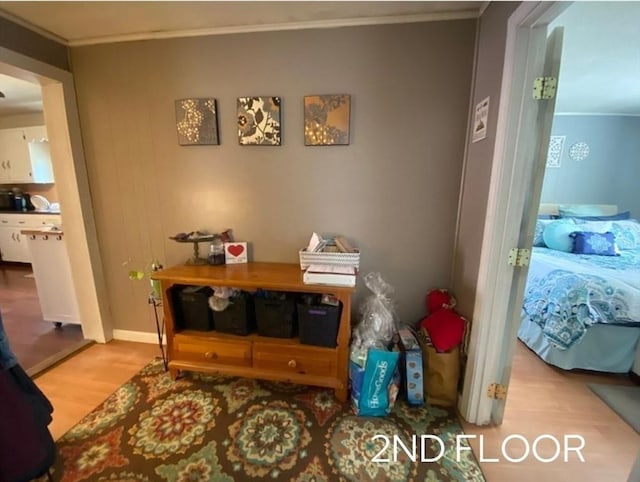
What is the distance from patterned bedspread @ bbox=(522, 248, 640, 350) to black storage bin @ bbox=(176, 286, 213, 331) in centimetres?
243

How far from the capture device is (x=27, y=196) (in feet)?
14.6

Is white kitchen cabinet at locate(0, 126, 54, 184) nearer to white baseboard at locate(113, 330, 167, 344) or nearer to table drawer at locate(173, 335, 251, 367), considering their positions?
white baseboard at locate(113, 330, 167, 344)

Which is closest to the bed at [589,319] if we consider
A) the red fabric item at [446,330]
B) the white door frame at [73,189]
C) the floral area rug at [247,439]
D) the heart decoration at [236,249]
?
the red fabric item at [446,330]

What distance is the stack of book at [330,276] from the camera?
5.09 ft

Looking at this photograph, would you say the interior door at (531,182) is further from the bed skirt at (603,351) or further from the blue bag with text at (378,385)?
the bed skirt at (603,351)

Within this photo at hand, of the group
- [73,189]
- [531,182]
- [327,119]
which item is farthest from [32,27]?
[531,182]

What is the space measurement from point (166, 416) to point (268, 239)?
121 centimetres

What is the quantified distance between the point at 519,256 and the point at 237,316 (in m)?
1.60

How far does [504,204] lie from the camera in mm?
1312

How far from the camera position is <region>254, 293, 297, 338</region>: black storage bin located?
1.70 meters

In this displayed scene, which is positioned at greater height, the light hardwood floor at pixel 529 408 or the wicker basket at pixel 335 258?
the wicker basket at pixel 335 258

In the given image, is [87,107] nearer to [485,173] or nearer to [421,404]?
[485,173]

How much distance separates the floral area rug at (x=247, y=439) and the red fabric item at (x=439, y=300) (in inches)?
23.5

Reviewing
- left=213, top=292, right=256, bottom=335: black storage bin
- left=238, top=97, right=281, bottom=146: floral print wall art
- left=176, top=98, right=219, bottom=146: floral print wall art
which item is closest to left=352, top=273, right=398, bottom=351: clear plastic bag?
left=213, top=292, right=256, bottom=335: black storage bin
